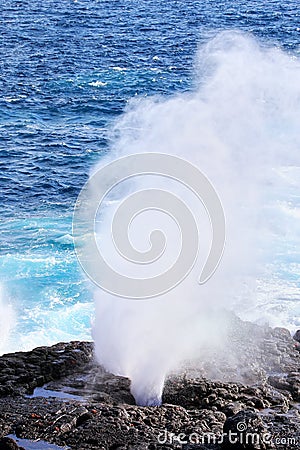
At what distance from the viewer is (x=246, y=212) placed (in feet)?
122

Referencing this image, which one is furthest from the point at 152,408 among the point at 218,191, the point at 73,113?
the point at 73,113

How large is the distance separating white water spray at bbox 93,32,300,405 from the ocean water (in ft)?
3.33

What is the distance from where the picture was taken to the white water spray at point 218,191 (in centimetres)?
2136

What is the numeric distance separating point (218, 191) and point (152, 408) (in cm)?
1215

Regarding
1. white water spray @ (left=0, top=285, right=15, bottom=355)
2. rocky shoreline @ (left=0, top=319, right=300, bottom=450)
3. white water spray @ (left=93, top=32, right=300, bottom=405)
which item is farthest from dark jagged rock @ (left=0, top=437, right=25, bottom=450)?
white water spray @ (left=0, top=285, right=15, bottom=355)

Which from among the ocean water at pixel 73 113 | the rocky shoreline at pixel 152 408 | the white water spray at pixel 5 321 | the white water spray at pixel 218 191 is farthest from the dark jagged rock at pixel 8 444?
the ocean water at pixel 73 113

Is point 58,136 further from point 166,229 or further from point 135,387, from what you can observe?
point 135,387

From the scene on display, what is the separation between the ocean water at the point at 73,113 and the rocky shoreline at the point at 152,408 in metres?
6.91

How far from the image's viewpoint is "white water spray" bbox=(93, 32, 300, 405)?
21.4m

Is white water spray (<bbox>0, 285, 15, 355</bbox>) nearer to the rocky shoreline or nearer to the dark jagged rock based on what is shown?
the rocky shoreline

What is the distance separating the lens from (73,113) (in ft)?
172

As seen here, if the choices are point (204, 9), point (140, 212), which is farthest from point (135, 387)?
point (204, 9)

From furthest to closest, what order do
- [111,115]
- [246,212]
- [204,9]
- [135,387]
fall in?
[204,9] → [111,115] → [246,212] → [135,387]

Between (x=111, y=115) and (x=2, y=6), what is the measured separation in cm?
3290
